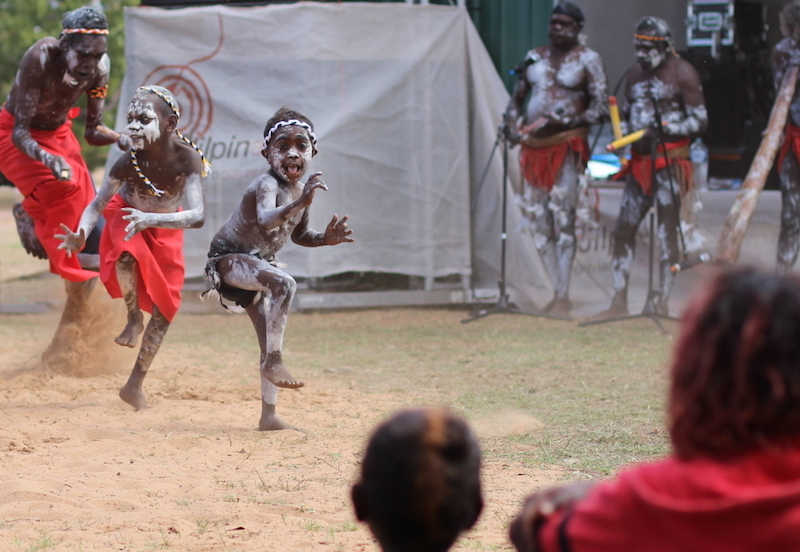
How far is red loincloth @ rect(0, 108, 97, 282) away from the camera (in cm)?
641

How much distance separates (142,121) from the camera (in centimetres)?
530

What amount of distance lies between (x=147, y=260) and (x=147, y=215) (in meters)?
0.44

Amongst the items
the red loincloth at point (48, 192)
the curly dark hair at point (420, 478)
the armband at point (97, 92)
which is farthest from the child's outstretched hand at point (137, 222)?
the curly dark hair at point (420, 478)

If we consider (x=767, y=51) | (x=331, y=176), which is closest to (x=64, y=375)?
(x=331, y=176)

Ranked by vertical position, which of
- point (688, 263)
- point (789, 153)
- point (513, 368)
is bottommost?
point (513, 368)

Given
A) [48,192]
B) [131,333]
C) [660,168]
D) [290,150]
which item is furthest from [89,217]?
[660,168]

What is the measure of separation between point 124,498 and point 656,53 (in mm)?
6123

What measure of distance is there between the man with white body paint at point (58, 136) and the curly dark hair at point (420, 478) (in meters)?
4.82

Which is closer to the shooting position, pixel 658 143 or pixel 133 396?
pixel 133 396

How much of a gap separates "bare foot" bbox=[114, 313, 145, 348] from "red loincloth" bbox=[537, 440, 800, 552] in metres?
4.26

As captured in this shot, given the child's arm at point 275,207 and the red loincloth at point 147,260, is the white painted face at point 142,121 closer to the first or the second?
the red loincloth at point 147,260

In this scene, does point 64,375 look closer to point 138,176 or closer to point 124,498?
point 138,176

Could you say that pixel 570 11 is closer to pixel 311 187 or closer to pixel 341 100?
pixel 341 100

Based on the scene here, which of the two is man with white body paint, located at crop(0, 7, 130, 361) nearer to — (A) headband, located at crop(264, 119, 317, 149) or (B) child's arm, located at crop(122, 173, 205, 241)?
(B) child's arm, located at crop(122, 173, 205, 241)
